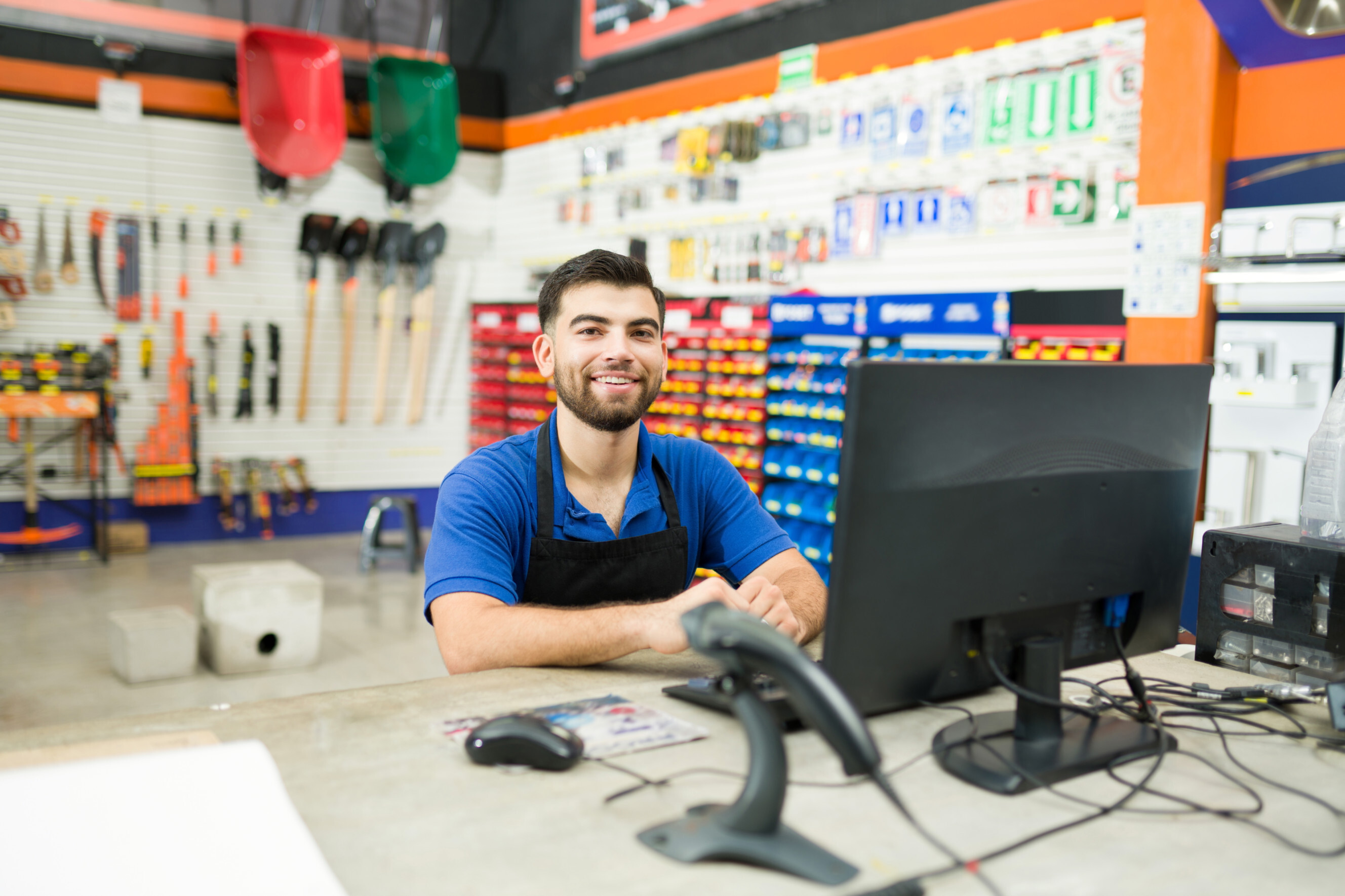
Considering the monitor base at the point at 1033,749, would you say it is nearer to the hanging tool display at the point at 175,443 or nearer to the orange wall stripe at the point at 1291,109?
the orange wall stripe at the point at 1291,109

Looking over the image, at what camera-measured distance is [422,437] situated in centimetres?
861

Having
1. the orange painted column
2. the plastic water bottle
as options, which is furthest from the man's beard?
the orange painted column

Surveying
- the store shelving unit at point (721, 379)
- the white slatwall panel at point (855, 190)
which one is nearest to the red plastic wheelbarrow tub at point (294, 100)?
the white slatwall panel at point (855, 190)

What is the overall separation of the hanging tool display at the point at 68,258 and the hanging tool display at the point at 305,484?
6.53 ft

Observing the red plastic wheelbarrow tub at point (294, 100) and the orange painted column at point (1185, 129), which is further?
the red plastic wheelbarrow tub at point (294, 100)

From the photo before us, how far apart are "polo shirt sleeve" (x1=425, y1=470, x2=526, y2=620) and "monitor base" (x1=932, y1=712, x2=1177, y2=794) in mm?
877

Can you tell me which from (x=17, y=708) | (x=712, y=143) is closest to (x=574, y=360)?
(x=17, y=708)

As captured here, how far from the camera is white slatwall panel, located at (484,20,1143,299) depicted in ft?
14.8

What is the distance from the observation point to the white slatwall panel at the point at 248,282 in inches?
276

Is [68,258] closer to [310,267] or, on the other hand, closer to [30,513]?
[310,267]

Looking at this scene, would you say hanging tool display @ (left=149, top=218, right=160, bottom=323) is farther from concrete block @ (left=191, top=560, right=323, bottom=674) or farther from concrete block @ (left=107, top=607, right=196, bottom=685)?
concrete block @ (left=107, top=607, right=196, bottom=685)

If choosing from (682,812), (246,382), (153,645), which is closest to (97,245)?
(246,382)

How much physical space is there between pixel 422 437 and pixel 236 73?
315 cm

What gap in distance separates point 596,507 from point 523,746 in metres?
0.90
